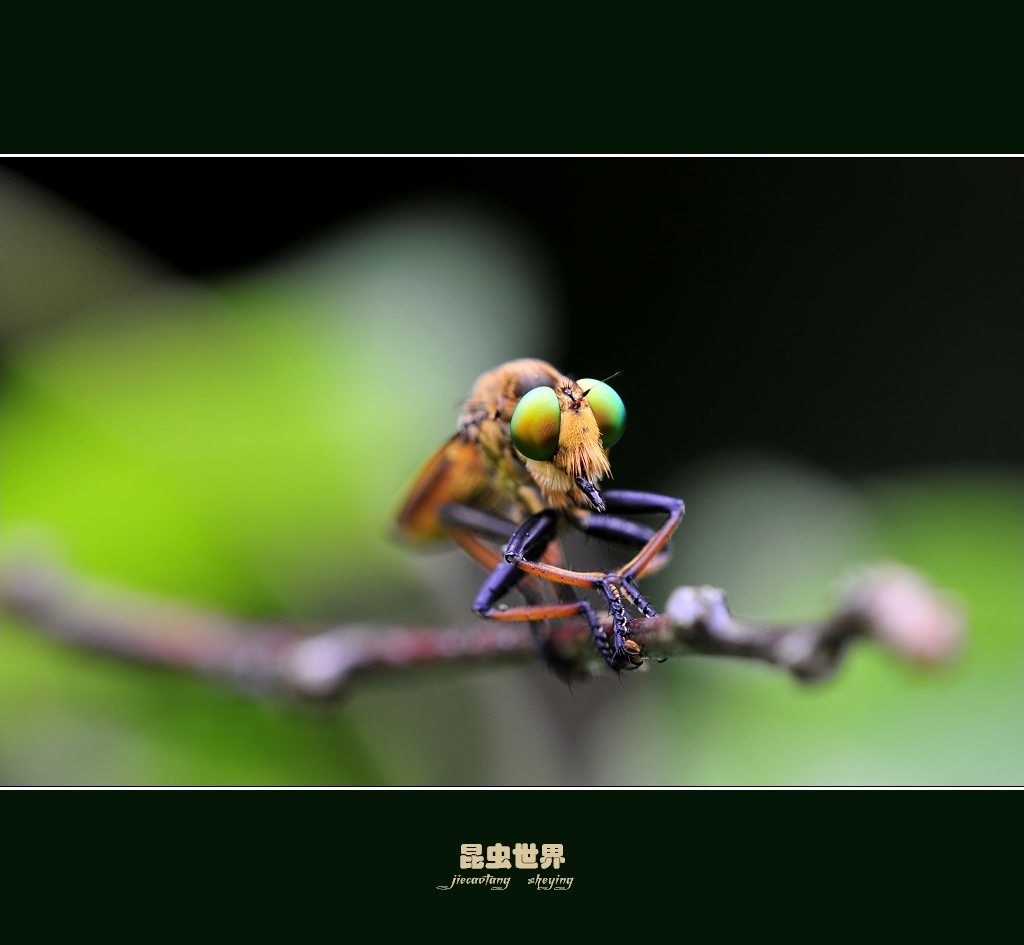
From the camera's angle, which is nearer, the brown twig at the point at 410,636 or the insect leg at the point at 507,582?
the brown twig at the point at 410,636

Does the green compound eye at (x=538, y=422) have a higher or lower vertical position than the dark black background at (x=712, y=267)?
lower

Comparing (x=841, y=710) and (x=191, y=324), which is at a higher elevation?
(x=191, y=324)

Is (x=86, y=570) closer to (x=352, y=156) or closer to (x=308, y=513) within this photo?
(x=308, y=513)

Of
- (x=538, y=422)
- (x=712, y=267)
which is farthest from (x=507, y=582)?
(x=712, y=267)

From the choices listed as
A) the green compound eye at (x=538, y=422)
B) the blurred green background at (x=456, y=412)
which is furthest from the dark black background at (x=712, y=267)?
the green compound eye at (x=538, y=422)

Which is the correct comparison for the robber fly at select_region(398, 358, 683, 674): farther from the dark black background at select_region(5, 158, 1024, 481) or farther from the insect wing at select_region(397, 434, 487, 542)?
the dark black background at select_region(5, 158, 1024, 481)

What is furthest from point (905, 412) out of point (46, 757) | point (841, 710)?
point (46, 757)

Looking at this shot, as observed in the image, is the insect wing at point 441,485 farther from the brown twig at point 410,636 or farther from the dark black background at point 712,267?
the dark black background at point 712,267
